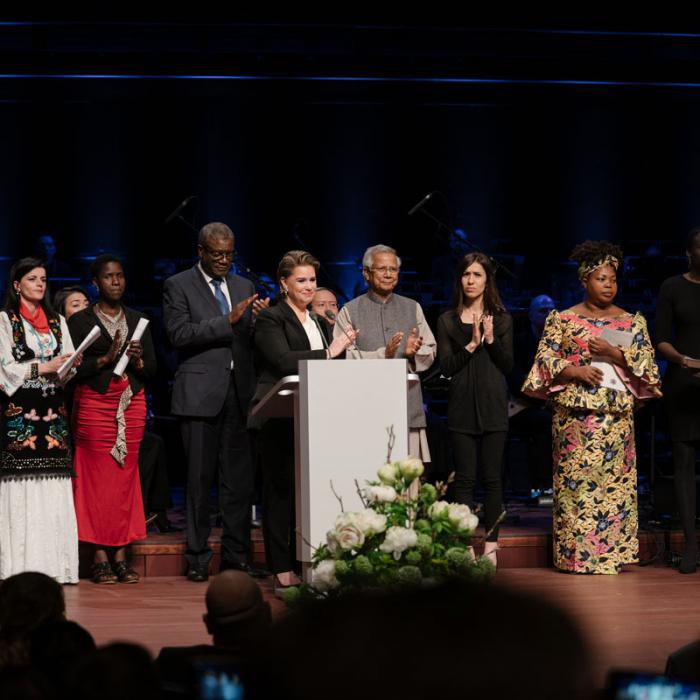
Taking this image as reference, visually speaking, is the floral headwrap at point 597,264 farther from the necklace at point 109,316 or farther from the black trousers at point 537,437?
the necklace at point 109,316

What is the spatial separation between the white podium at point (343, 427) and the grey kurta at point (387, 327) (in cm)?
77

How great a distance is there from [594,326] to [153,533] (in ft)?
8.71

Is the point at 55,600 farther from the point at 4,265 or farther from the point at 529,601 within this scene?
the point at 4,265

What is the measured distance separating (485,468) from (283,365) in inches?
52.3

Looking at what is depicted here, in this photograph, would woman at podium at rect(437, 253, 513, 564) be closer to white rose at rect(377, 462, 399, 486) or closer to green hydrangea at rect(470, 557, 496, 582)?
→ green hydrangea at rect(470, 557, 496, 582)

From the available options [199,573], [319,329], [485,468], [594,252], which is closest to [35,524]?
[199,573]

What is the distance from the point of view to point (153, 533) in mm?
6523

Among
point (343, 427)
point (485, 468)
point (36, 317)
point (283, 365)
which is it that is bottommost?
point (485, 468)

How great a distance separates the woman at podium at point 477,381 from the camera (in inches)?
224

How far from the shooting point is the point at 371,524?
291 centimetres

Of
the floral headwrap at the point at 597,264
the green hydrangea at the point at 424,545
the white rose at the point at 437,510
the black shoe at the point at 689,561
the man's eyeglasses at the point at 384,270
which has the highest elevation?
the floral headwrap at the point at 597,264

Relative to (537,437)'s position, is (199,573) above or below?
below

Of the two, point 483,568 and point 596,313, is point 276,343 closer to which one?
point 596,313

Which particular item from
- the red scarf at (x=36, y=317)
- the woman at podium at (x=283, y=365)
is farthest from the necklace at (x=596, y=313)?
the red scarf at (x=36, y=317)
